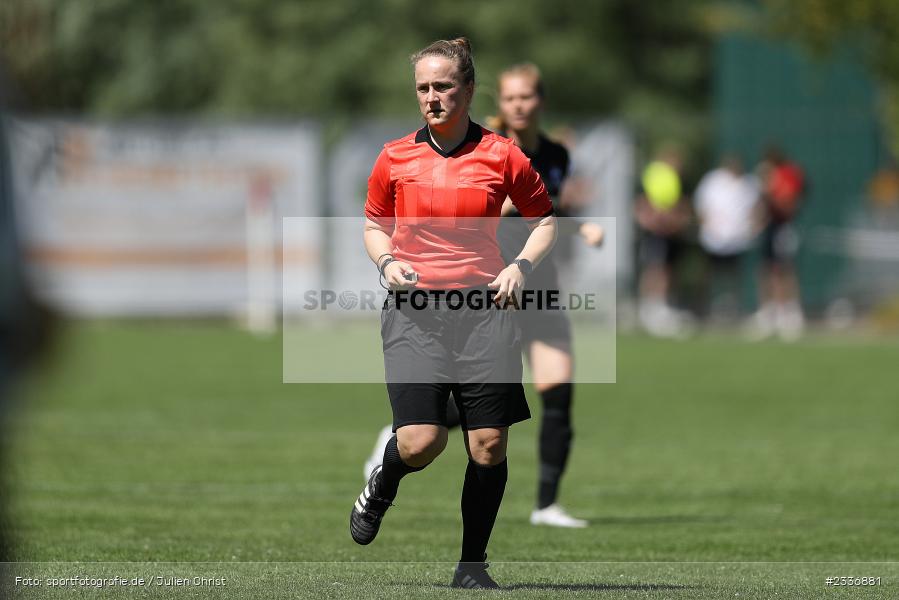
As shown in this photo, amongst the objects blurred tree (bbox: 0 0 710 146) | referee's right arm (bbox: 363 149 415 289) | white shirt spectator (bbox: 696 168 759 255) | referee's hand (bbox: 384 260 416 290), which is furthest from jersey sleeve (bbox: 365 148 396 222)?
blurred tree (bbox: 0 0 710 146)

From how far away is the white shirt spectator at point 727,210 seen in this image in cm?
2720

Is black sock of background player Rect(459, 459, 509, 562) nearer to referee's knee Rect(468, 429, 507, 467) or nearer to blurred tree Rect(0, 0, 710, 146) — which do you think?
referee's knee Rect(468, 429, 507, 467)

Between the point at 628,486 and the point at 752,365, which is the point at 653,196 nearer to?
the point at 752,365

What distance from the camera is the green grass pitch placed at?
704 cm

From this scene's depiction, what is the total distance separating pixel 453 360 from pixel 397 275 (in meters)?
0.44

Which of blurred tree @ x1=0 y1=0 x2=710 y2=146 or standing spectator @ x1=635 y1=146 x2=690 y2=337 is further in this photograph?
blurred tree @ x1=0 y1=0 x2=710 y2=146

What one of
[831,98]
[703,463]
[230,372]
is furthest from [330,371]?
[831,98]

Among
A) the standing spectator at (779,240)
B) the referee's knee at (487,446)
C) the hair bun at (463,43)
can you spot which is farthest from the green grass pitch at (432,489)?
the standing spectator at (779,240)

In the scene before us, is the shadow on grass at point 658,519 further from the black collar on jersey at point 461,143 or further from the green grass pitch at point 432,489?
the black collar on jersey at point 461,143

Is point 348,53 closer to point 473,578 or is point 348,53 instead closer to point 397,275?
point 473,578

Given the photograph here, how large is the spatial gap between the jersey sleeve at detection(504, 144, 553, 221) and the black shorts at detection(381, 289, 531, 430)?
1.31ft

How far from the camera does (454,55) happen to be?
6555mm

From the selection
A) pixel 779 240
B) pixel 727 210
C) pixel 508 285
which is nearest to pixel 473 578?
pixel 508 285

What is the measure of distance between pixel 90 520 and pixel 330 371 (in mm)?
1461
